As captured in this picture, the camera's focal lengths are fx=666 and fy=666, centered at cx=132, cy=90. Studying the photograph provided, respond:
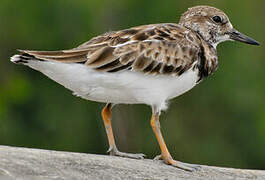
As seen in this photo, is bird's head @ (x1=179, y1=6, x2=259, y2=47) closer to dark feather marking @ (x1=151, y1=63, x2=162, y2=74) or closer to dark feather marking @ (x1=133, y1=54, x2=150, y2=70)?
dark feather marking @ (x1=151, y1=63, x2=162, y2=74)

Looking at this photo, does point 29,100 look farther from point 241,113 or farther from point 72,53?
point 72,53

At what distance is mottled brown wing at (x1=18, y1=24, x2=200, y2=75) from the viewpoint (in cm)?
1017

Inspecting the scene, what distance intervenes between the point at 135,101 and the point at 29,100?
11217 mm

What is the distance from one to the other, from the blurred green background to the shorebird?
9.83 m

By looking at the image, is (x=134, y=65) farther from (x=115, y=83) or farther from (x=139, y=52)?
(x=115, y=83)

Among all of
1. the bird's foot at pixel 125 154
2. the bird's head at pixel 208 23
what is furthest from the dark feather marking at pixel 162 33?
the bird's foot at pixel 125 154

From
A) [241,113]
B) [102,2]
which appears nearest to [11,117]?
[102,2]

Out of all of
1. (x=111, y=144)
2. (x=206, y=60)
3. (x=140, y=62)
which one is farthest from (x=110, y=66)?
(x=206, y=60)

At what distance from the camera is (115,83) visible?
400 inches

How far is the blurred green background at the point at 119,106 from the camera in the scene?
20828 mm

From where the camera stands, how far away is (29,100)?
21375mm

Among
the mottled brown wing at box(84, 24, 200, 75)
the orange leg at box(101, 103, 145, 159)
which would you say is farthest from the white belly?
the orange leg at box(101, 103, 145, 159)

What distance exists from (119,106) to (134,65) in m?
11.0

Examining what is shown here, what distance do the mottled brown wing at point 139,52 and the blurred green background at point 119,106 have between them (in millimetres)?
9918
